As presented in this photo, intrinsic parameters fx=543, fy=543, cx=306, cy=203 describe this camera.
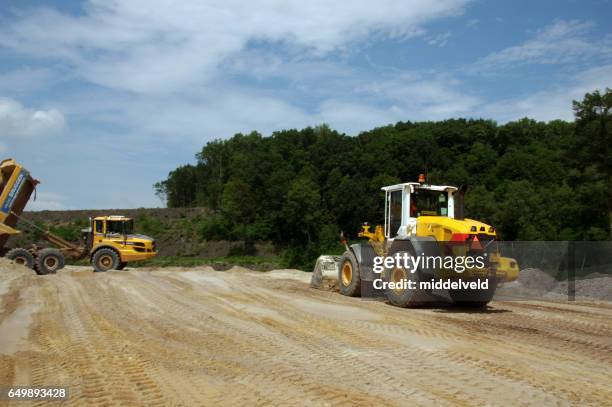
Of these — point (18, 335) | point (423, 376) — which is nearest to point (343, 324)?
point (423, 376)

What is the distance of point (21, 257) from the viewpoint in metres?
21.0

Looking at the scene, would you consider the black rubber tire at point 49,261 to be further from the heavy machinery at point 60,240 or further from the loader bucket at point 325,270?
the loader bucket at point 325,270

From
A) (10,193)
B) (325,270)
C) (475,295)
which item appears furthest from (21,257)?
(475,295)

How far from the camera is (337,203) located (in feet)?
180

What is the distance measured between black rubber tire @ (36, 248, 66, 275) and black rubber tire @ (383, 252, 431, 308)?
15.0 meters

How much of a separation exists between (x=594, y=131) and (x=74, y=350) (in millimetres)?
31106

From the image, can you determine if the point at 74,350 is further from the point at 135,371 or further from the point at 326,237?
the point at 326,237

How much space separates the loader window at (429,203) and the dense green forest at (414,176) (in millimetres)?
21464

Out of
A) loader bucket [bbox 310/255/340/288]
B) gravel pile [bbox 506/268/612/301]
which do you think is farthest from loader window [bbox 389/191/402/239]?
gravel pile [bbox 506/268/612/301]

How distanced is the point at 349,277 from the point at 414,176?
5229 centimetres

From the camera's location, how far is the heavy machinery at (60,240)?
20.2 m

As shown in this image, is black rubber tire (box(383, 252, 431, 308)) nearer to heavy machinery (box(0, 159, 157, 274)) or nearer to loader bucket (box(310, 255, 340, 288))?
loader bucket (box(310, 255, 340, 288))
